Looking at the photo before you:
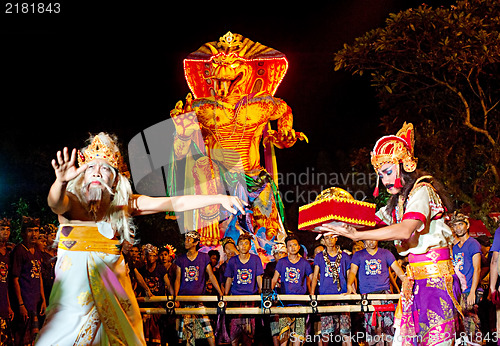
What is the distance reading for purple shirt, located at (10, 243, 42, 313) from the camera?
836 cm

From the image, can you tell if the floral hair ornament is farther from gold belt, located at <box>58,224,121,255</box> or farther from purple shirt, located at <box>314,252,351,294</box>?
purple shirt, located at <box>314,252,351,294</box>

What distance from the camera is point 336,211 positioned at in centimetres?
475

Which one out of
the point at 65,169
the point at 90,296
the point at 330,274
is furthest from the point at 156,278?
the point at 65,169

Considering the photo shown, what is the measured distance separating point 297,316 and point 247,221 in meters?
3.81

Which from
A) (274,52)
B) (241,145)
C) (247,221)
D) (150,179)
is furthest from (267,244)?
(150,179)

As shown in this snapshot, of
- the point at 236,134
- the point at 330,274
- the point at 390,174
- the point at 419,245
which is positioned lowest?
the point at 330,274

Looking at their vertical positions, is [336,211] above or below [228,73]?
below

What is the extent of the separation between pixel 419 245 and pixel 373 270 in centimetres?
375

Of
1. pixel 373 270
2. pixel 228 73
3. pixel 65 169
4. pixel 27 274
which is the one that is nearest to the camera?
pixel 65 169

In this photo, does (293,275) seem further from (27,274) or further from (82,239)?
(82,239)

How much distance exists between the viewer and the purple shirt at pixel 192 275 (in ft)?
29.2

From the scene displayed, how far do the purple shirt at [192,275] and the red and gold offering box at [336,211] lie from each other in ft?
13.9

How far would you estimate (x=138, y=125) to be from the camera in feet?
59.0

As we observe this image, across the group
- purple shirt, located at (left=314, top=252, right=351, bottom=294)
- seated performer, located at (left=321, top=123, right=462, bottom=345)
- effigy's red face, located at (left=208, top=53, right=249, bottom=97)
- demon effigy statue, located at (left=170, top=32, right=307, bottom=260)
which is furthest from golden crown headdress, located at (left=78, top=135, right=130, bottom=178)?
effigy's red face, located at (left=208, top=53, right=249, bottom=97)
